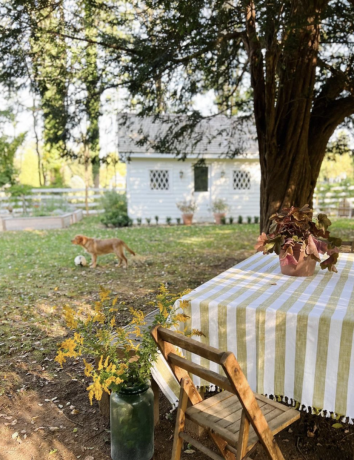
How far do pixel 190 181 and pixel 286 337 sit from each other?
14.9 metres

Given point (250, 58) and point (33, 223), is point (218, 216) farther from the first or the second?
point (250, 58)

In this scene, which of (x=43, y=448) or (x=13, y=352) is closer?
(x=43, y=448)

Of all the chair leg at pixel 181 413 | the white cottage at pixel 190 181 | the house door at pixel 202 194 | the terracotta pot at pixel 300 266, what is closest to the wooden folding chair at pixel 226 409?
the chair leg at pixel 181 413

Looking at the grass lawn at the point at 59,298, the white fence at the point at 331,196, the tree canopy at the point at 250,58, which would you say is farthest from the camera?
the white fence at the point at 331,196

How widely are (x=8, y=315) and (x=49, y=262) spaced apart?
11.5 ft

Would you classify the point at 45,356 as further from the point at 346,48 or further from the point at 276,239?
the point at 346,48

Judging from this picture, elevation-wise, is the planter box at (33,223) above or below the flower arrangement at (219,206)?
below

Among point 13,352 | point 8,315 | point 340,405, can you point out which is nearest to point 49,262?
point 8,315

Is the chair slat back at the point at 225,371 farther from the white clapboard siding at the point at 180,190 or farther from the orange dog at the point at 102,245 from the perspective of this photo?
the white clapboard siding at the point at 180,190

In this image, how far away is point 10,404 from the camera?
3.27 meters

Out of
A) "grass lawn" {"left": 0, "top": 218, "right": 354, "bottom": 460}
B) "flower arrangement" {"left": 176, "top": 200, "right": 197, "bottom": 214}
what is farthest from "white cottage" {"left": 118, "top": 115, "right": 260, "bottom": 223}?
"grass lawn" {"left": 0, "top": 218, "right": 354, "bottom": 460}

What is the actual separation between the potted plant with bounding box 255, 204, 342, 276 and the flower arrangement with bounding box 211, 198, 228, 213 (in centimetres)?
1372

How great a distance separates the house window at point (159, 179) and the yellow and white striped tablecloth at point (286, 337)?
14.2 meters

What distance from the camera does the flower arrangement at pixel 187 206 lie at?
16.3 m
